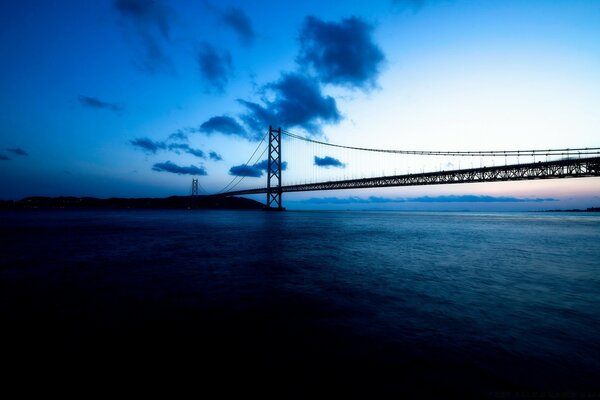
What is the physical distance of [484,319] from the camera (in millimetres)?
4312

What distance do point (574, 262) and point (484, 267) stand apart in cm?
400

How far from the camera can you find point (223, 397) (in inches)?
93.5

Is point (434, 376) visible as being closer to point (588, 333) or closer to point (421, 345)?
point (421, 345)

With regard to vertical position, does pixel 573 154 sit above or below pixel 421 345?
above

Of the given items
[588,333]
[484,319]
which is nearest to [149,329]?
[484,319]

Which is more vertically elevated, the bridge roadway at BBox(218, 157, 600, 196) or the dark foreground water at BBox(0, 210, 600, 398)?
the bridge roadway at BBox(218, 157, 600, 196)

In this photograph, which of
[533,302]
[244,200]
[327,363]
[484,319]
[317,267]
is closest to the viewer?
[327,363]

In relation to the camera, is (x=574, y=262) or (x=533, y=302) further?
(x=574, y=262)

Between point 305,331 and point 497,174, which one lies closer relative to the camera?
point 305,331

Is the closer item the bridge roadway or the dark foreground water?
the dark foreground water

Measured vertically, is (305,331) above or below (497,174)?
below

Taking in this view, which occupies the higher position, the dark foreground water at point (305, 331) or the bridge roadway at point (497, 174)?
the bridge roadway at point (497, 174)

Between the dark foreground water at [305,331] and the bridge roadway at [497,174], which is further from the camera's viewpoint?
the bridge roadway at [497,174]

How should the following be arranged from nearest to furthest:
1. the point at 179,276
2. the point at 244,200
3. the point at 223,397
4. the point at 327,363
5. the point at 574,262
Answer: the point at 223,397 → the point at 327,363 → the point at 179,276 → the point at 574,262 → the point at 244,200
